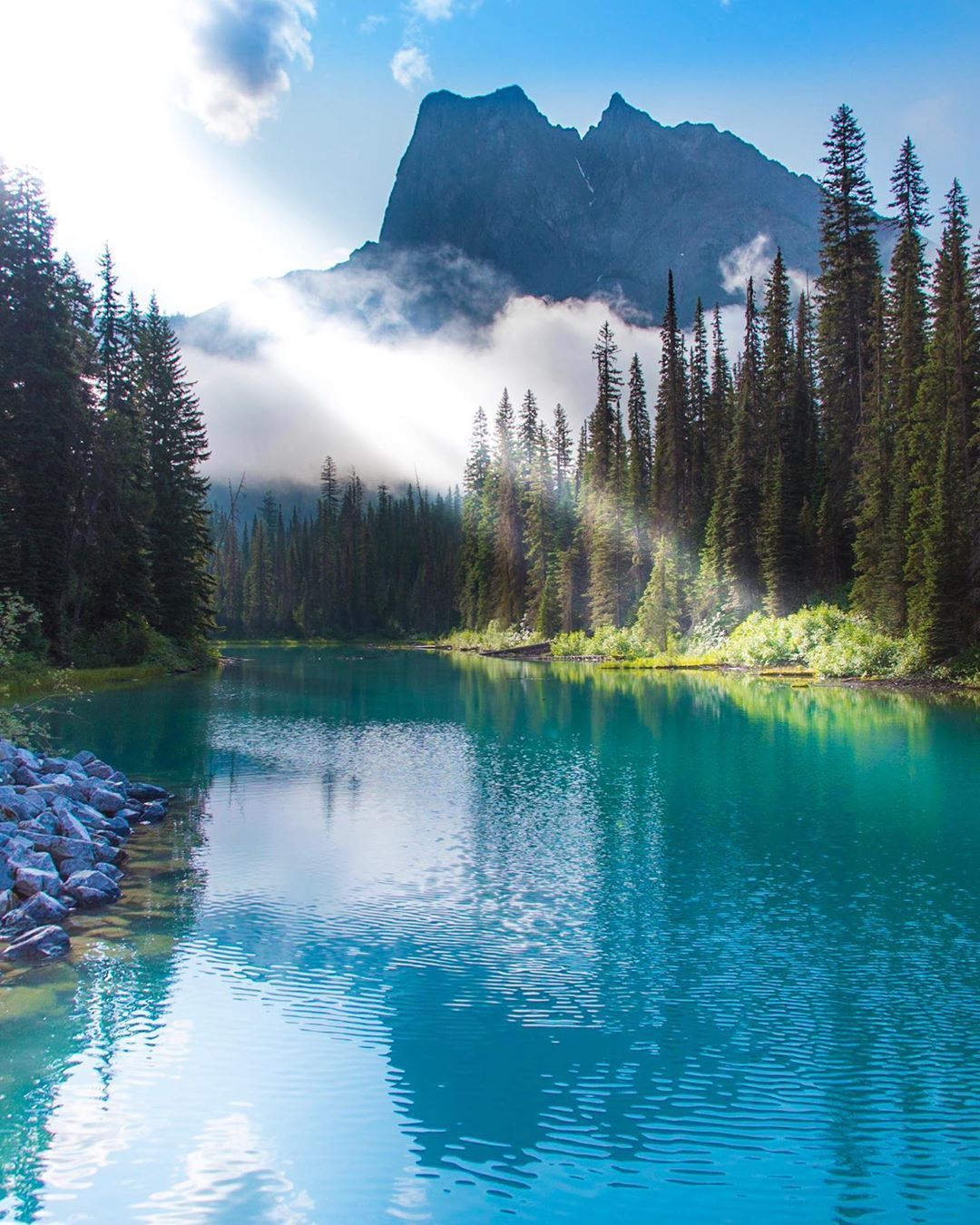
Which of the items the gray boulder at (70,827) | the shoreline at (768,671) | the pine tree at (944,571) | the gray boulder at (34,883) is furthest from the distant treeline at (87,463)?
the pine tree at (944,571)

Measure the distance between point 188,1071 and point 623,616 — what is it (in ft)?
231

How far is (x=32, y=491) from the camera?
41.7 meters

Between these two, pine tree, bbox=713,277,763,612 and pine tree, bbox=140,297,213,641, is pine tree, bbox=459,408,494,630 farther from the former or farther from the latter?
pine tree, bbox=140,297,213,641

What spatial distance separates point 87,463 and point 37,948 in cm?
3861

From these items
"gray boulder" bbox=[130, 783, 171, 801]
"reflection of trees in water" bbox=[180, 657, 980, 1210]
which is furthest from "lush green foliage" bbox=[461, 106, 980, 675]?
"gray boulder" bbox=[130, 783, 171, 801]

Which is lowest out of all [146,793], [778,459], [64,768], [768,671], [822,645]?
[146,793]

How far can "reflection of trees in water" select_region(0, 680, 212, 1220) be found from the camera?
316 inches

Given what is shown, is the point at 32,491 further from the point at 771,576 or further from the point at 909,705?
the point at 771,576

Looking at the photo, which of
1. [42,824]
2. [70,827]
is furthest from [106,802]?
[42,824]

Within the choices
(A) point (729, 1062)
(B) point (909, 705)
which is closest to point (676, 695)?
(B) point (909, 705)

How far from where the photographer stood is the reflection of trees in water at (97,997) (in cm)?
803

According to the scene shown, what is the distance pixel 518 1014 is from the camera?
10.4m

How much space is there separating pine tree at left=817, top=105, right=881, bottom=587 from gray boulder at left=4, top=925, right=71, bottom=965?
57.7 m

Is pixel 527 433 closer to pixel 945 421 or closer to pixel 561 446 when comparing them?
pixel 561 446
